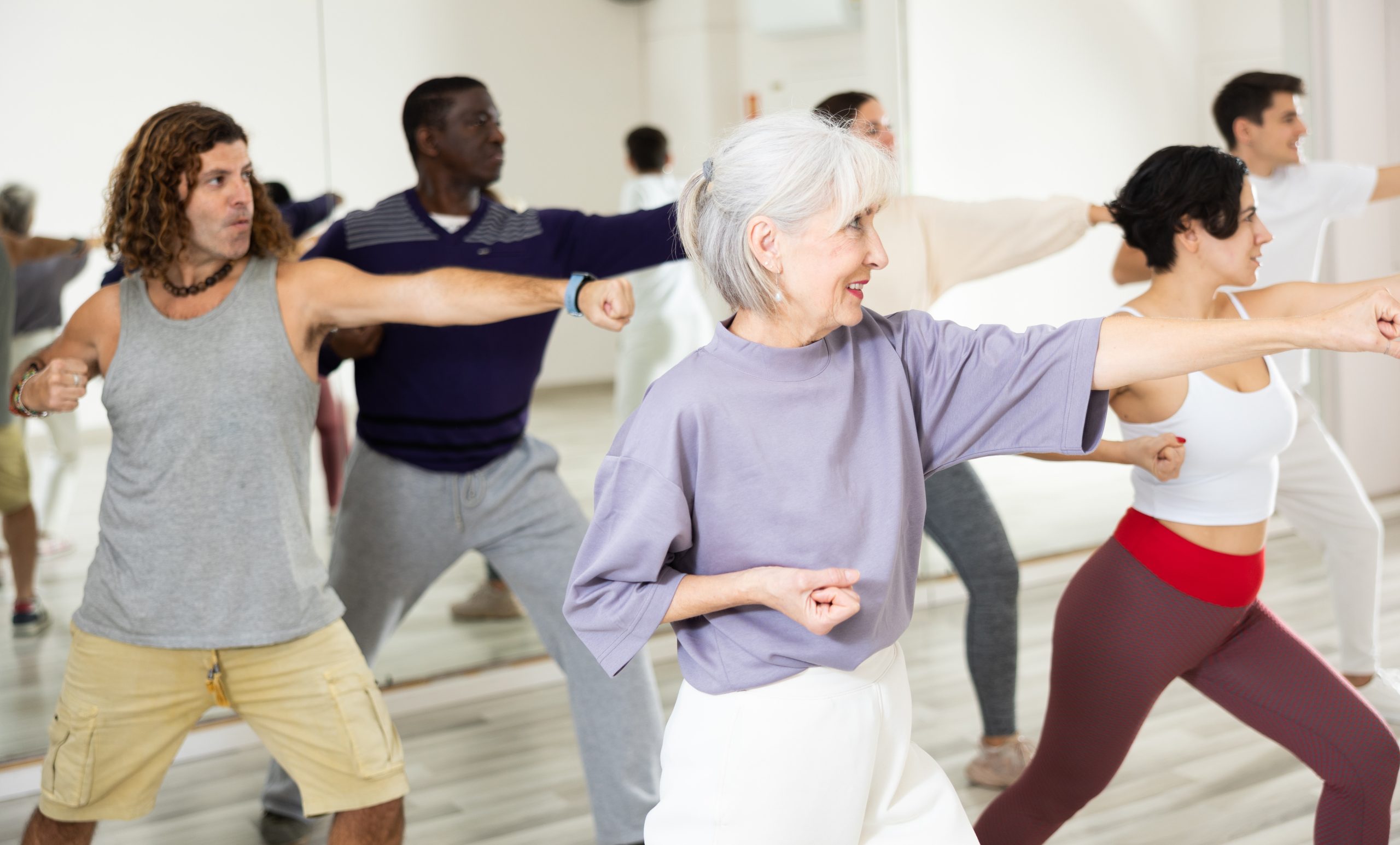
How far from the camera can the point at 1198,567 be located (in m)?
2.04

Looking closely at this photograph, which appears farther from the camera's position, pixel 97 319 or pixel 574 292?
pixel 97 319

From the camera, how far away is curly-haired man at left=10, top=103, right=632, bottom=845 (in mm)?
2049

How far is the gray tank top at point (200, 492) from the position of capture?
2.05 meters

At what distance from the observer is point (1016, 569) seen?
296 cm

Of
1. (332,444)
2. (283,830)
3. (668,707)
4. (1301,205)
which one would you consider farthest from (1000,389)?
(332,444)

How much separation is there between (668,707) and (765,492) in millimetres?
2315

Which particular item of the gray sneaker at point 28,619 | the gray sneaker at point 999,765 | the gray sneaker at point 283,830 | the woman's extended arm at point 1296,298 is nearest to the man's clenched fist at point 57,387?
the gray sneaker at point 283,830

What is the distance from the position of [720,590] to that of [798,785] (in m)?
0.25

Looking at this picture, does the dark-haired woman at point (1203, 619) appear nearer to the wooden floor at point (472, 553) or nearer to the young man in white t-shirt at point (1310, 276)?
the young man in white t-shirt at point (1310, 276)

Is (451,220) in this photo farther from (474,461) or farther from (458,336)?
(474,461)

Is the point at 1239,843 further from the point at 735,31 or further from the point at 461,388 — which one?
the point at 735,31

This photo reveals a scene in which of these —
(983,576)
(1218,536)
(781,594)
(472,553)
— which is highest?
(781,594)

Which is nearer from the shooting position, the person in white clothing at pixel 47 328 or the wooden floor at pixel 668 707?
the wooden floor at pixel 668 707

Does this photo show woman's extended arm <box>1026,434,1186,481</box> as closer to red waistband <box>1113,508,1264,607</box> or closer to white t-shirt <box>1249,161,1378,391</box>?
red waistband <box>1113,508,1264,607</box>
